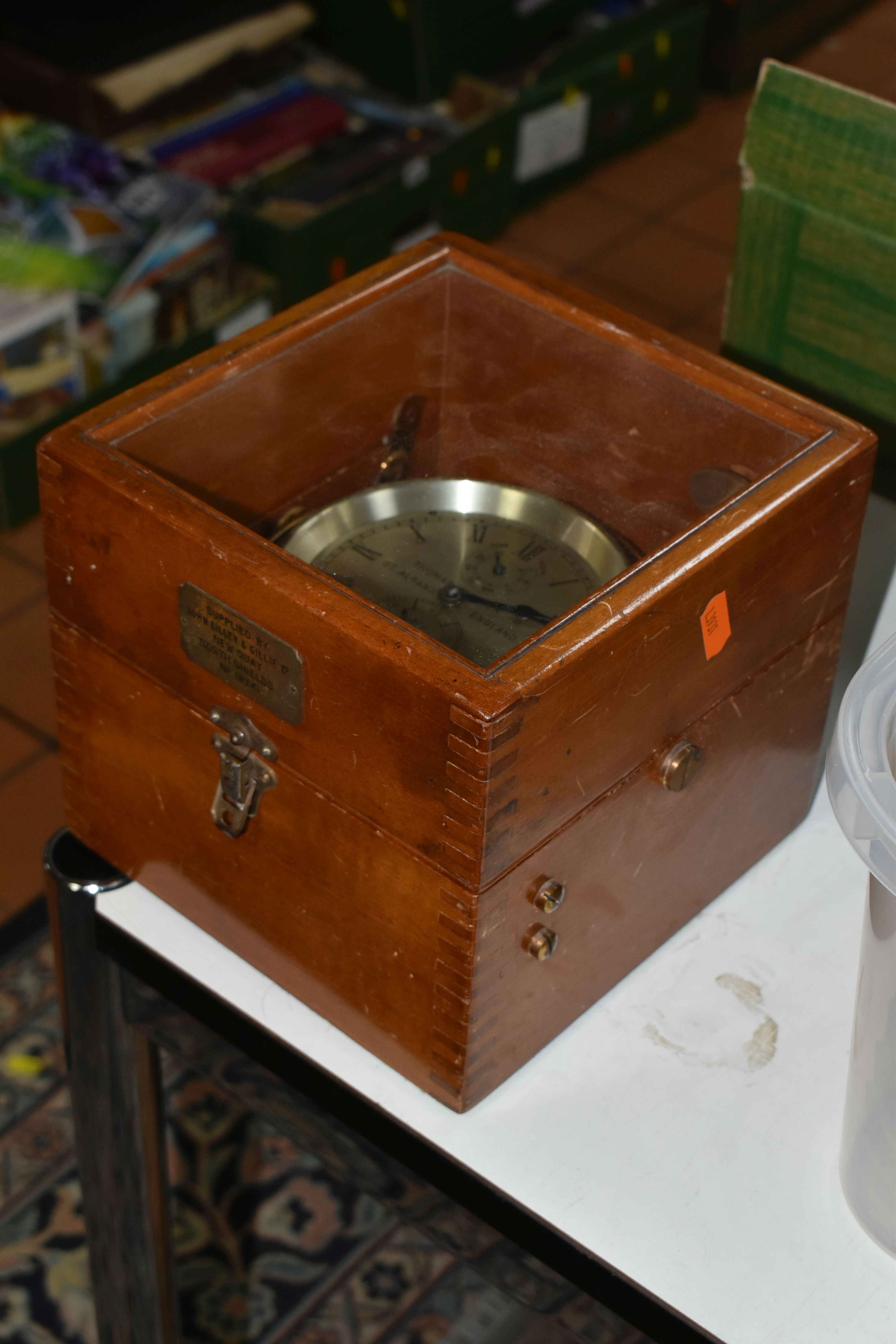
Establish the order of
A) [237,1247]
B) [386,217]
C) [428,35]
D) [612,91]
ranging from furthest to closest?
1. [612,91]
2. [428,35]
3. [386,217]
4. [237,1247]

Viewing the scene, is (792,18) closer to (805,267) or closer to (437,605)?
(805,267)

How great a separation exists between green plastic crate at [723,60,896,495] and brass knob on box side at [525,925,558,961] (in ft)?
2.01

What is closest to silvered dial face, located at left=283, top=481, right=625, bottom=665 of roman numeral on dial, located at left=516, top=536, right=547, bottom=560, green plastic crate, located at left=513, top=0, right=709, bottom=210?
roman numeral on dial, located at left=516, top=536, right=547, bottom=560

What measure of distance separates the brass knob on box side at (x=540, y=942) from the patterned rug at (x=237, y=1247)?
775 mm

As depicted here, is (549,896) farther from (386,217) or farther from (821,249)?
(386,217)

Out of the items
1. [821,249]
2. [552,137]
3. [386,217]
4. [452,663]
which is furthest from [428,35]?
[452,663]

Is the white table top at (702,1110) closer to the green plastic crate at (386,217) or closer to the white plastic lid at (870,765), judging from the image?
the white plastic lid at (870,765)

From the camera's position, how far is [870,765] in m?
0.78

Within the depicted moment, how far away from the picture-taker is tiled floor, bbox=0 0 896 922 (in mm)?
2133

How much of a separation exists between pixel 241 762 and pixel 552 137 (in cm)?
259

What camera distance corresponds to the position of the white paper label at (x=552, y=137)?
3133mm

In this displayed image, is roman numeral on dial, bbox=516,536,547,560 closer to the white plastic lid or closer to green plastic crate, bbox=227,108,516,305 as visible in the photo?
the white plastic lid

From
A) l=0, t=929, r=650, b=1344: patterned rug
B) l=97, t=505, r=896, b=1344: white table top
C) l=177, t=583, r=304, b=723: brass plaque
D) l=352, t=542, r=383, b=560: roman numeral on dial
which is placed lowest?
l=0, t=929, r=650, b=1344: patterned rug

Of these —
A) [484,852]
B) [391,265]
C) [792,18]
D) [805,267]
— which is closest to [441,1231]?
[484,852]
